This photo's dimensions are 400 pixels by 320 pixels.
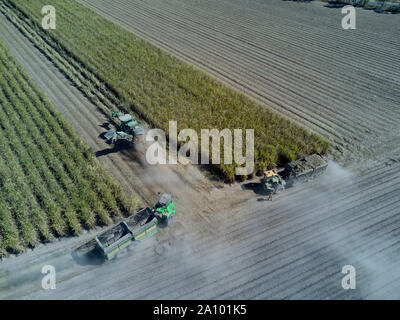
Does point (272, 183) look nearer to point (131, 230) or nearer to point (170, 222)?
point (170, 222)

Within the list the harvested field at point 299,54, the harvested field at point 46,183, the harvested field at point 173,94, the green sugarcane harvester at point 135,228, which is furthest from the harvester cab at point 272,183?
the harvested field at point 46,183

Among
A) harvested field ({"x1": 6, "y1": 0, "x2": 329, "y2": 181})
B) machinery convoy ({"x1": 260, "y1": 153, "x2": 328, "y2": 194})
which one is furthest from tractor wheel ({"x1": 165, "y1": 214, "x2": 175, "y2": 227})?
machinery convoy ({"x1": 260, "y1": 153, "x2": 328, "y2": 194})

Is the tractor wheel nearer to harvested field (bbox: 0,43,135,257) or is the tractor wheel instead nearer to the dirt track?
the dirt track

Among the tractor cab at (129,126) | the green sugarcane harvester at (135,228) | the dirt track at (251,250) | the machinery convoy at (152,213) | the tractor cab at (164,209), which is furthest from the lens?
the tractor cab at (129,126)

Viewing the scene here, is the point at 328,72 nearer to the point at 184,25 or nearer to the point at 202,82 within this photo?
the point at 202,82

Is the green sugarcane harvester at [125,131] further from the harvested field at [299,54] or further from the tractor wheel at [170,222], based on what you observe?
the harvested field at [299,54]

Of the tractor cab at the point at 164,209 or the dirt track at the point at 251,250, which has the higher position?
the tractor cab at the point at 164,209

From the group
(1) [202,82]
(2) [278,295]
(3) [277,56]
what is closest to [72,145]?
(1) [202,82]
